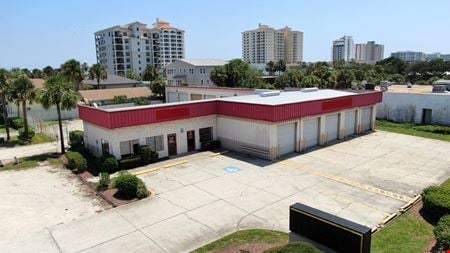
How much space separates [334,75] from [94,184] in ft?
169

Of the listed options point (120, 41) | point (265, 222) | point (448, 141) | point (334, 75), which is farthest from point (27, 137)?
point (120, 41)

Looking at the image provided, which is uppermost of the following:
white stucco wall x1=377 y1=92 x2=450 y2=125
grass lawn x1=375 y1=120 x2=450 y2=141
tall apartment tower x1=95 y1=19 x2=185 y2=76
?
tall apartment tower x1=95 y1=19 x2=185 y2=76

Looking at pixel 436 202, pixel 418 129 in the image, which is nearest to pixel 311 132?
pixel 436 202

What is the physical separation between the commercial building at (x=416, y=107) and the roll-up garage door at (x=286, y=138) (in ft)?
68.5

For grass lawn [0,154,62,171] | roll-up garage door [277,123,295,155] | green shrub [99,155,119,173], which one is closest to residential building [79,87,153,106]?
grass lawn [0,154,62,171]

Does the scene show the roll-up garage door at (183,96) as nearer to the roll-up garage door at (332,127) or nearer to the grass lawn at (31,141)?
the grass lawn at (31,141)

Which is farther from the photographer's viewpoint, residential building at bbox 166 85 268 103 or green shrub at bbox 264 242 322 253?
residential building at bbox 166 85 268 103

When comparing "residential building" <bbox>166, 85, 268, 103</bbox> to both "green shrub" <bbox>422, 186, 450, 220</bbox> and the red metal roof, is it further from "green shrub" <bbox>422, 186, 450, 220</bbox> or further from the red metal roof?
"green shrub" <bbox>422, 186, 450, 220</bbox>

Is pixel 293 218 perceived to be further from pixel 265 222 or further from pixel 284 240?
pixel 265 222

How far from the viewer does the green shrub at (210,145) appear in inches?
1117

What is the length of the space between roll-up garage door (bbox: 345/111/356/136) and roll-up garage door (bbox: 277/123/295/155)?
329 inches

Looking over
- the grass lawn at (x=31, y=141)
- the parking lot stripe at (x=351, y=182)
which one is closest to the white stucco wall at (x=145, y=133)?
the parking lot stripe at (x=351, y=182)

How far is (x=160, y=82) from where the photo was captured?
59781mm

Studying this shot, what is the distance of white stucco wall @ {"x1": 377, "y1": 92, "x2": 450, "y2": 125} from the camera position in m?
37.3
